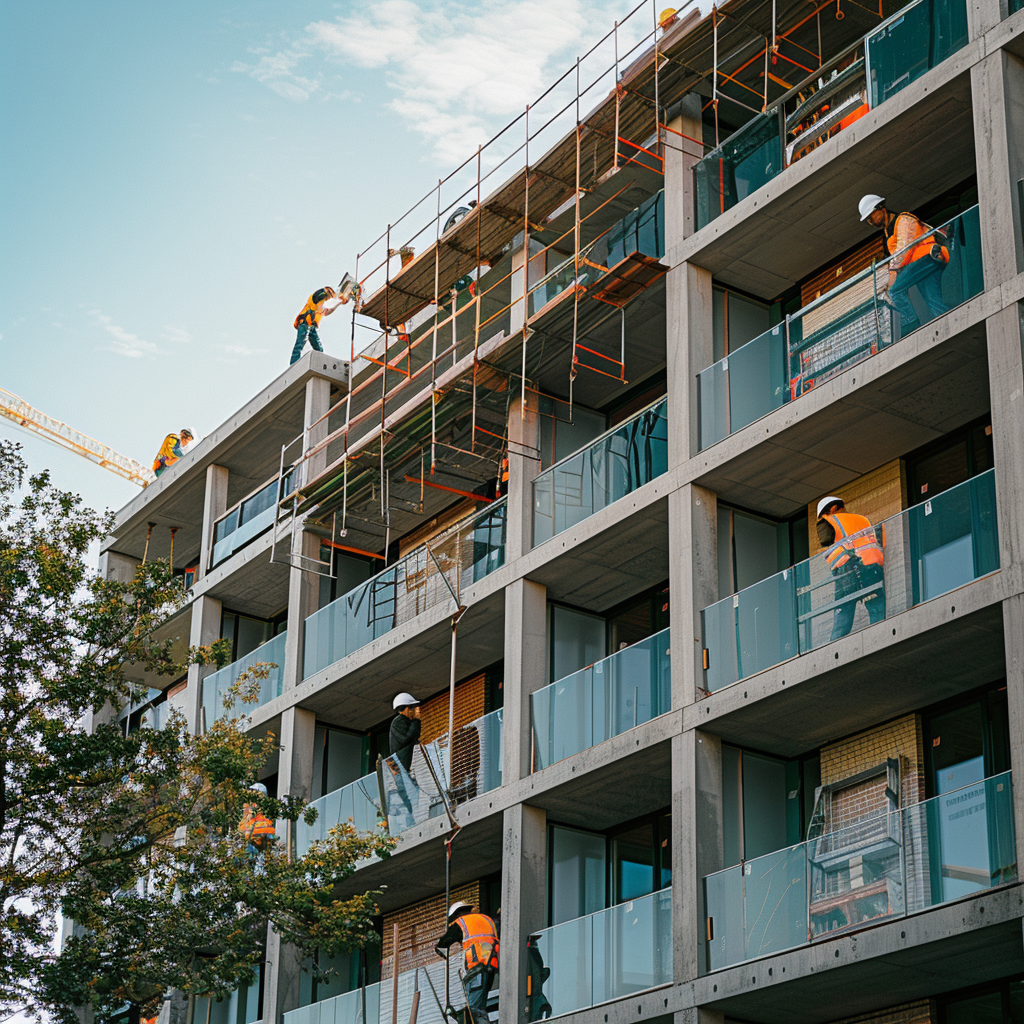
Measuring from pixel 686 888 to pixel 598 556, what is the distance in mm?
5786

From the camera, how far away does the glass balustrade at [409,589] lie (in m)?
25.9

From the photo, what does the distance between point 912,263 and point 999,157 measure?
60.6 inches

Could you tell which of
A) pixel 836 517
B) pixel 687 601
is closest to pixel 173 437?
pixel 687 601

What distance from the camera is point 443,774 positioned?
82.2ft

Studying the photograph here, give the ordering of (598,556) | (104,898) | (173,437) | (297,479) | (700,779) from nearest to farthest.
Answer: (700,779) < (104,898) < (598,556) < (297,479) < (173,437)

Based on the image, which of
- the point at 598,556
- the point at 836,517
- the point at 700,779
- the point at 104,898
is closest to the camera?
the point at 836,517

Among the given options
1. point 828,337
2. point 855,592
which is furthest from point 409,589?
point 855,592

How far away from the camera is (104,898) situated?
21.8m

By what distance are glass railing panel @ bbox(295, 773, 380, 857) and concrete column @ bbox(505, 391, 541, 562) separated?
4841 millimetres

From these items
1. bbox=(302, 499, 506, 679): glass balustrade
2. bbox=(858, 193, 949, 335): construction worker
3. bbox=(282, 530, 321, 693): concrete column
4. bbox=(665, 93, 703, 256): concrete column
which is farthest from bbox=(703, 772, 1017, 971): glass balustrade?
bbox=(282, 530, 321, 693): concrete column

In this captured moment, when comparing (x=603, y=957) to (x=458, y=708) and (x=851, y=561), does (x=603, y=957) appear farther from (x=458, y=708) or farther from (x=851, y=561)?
(x=458, y=708)

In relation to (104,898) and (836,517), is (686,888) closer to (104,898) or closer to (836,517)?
(836,517)

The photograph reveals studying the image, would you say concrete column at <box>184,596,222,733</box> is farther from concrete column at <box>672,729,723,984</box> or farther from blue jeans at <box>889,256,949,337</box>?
blue jeans at <box>889,256,949,337</box>

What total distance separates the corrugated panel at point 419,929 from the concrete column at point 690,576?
24.6ft
